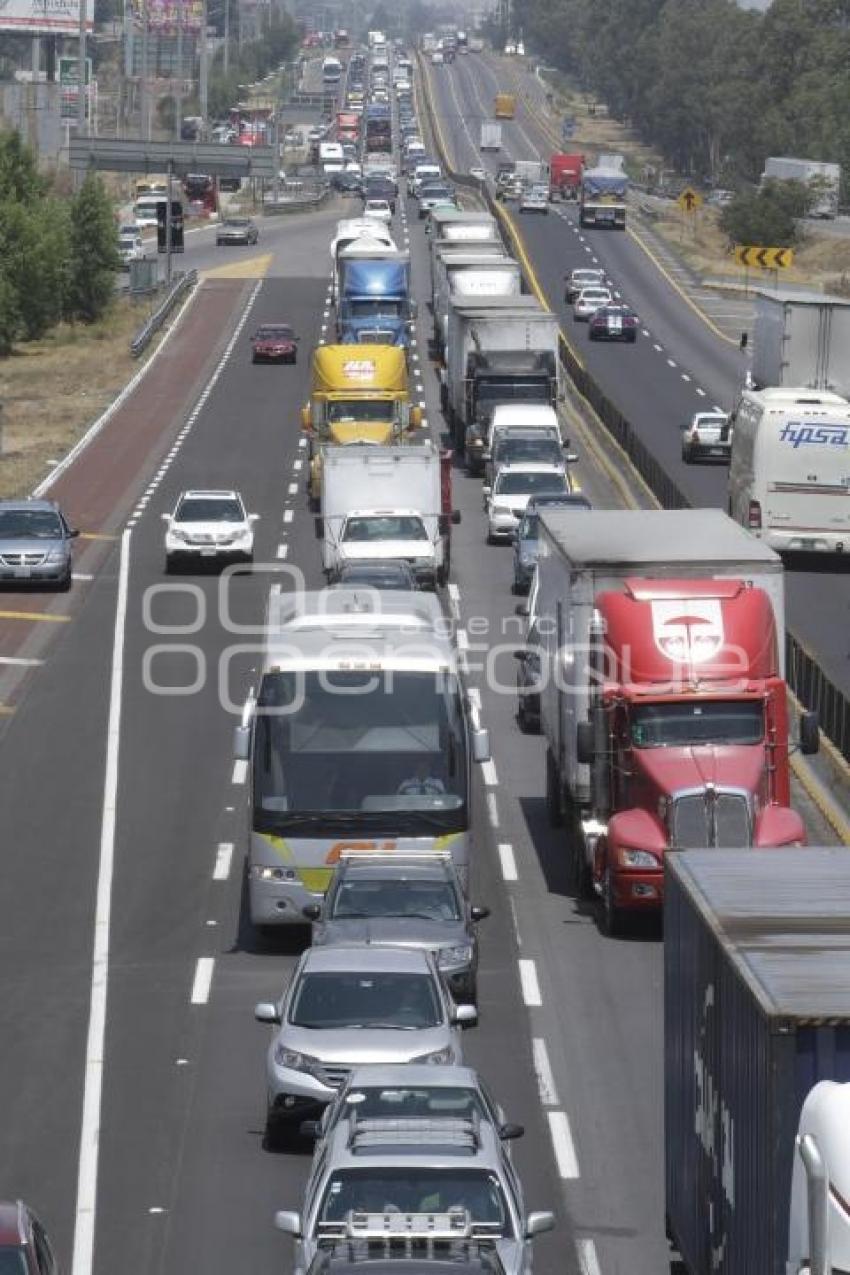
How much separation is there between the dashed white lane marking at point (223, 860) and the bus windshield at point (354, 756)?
136 inches

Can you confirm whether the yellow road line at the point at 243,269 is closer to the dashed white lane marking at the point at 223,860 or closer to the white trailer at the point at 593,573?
the white trailer at the point at 593,573

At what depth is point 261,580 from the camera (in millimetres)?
49031

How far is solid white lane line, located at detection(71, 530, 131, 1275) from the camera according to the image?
60.5 ft

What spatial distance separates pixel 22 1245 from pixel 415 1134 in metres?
2.92

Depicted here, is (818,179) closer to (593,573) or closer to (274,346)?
(274,346)

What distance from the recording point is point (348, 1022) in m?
20.2

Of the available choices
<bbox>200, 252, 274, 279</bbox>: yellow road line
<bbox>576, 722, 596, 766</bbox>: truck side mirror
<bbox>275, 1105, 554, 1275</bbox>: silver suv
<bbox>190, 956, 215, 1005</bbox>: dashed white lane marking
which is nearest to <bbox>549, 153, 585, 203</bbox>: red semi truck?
<bbox>200, 252, 274, 279</bbox>: yellow road line

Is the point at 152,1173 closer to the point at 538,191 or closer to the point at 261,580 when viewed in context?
the point at 261,580

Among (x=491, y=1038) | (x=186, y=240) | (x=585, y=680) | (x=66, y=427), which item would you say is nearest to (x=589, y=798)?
(x=585, y=680)

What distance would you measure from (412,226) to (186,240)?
1088cm

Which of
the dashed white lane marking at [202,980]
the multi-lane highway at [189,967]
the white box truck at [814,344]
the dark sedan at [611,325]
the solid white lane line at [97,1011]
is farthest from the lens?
the dark sedan at [611,325]

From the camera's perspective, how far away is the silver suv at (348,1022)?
19.8 m

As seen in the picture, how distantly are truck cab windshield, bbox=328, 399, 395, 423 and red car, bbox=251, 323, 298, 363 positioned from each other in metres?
25.4

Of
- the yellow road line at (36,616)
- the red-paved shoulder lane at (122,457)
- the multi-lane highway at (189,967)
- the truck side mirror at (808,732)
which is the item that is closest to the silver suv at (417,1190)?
the multi-lane highway at (189,967)
